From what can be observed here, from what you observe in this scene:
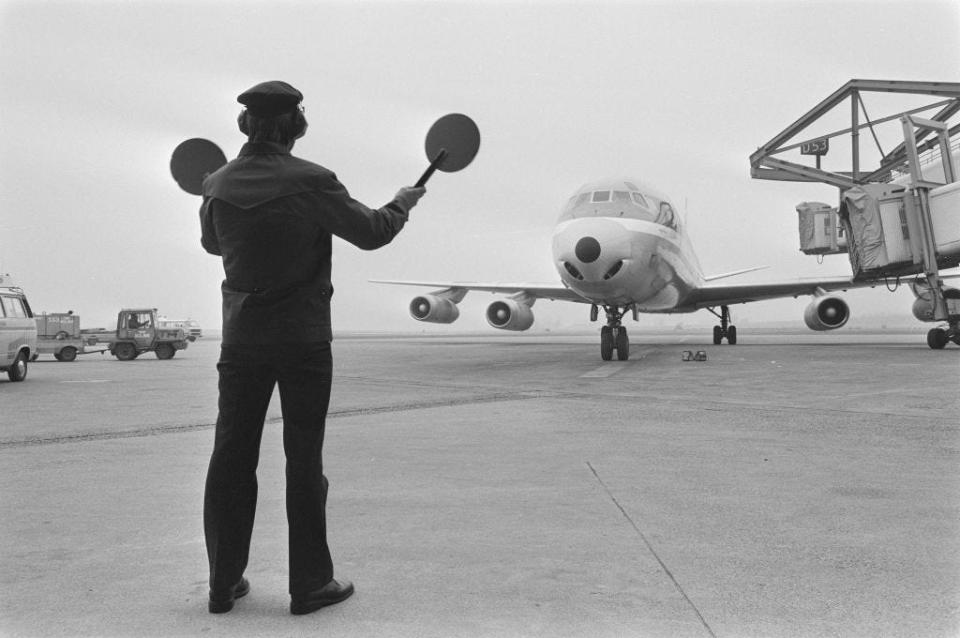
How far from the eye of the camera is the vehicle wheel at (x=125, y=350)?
25125mm

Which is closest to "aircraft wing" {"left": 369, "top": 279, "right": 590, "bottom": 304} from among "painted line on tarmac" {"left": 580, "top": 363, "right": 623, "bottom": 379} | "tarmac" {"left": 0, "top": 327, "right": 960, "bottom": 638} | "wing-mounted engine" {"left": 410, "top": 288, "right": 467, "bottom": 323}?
"wing-mounted engine" {"left": 410, "top": 288, "right": 467, "bottom": 323}

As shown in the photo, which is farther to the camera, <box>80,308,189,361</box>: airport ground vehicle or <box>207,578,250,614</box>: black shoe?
<box>80,308,189,361</box>: airport ground vehicle

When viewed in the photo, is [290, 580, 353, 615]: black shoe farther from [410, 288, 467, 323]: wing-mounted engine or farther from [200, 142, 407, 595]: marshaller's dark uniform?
[410, 288, 467, 323]: wing-mounted engine

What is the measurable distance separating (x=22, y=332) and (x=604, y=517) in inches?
563

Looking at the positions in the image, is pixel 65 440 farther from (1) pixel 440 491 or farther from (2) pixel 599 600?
(2) pixel 599 600

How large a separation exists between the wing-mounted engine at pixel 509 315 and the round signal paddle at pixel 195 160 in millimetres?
18179

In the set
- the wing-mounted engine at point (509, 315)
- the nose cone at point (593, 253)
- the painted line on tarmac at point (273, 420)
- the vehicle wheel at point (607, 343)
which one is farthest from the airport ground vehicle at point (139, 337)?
the painted line on tarmac at point (273, 420)

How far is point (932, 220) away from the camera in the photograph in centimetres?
1873

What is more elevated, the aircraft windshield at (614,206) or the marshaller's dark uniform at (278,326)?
the aircraft windshield at (614,206)

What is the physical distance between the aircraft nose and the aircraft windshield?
1.10m

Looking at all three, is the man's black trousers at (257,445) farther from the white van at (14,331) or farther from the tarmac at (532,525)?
the white van at (14,331)

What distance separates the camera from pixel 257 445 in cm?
263

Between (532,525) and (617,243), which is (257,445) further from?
(617,243)

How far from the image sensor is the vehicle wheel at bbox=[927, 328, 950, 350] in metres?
19.3
